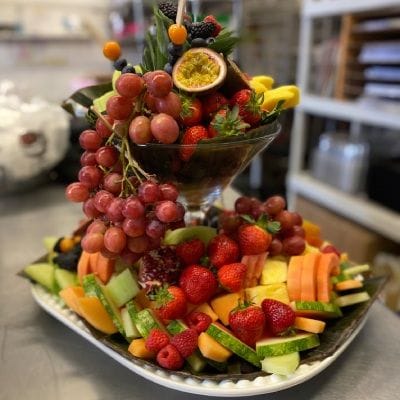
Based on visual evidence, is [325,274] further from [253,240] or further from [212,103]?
[212,103]

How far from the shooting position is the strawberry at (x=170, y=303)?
485 mm

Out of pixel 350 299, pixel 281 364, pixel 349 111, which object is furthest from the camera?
pixel 349 111

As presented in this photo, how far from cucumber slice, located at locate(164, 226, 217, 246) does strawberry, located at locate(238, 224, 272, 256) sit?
5cm

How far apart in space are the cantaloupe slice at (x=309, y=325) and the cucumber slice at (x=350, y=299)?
7 centimetres

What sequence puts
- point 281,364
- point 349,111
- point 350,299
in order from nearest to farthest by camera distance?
point 281,364 → point 350,299 → point 349,111

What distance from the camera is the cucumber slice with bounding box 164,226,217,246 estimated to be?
55 centimetres

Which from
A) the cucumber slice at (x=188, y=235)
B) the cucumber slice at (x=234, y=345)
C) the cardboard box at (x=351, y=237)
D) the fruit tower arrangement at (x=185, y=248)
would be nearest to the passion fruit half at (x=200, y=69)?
the fruit tower arrangement at (x=185, y=248)

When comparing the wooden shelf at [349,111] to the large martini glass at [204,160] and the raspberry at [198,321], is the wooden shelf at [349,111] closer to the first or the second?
the large martini glass at [204,160]

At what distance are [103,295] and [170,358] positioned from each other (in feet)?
0.42

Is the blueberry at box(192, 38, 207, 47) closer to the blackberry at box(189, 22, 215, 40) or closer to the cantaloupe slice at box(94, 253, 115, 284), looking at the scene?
the blackberry at box(189, 22, 215, 40)

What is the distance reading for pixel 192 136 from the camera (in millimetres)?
483

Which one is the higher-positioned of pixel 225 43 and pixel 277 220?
pixel 225 43

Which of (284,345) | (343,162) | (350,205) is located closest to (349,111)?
(343,162)

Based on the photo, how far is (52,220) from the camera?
3.15ft
